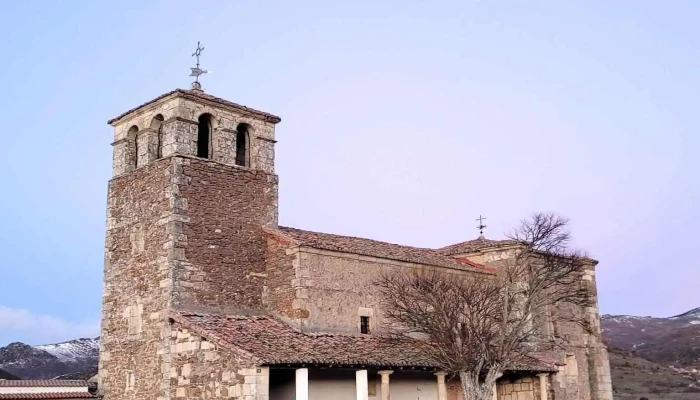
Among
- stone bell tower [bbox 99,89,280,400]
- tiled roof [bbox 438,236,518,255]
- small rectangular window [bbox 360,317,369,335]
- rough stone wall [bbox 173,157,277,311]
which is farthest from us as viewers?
tiled roof [bbox 438,236,518,255]

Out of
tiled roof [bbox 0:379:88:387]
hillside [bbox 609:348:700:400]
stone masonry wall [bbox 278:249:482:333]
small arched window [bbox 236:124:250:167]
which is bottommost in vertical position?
hillside [bbox 609:348:700:400]

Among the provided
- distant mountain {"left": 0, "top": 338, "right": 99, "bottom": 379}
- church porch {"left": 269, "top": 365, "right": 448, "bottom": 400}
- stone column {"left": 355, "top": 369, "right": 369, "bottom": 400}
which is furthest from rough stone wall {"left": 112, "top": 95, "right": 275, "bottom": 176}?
distant mountain {"left": 0, "top": 338, "right": 99, "bottom": 379}

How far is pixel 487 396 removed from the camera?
62.1 feet

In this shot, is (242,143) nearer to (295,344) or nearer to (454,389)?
(295,344)

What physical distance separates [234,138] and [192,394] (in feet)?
23.2

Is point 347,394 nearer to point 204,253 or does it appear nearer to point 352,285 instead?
point 352,285

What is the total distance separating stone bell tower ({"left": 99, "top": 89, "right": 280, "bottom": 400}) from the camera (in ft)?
61.6

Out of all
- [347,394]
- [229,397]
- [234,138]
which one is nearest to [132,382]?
[229,397]

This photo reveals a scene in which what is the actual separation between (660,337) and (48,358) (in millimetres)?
55902

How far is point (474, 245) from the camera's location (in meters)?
26.0

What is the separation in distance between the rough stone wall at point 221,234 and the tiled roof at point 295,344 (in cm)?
63

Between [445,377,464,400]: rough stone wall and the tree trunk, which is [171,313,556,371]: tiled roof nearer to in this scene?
the tree trunk

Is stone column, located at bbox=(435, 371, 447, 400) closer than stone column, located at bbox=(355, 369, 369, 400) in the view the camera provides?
No

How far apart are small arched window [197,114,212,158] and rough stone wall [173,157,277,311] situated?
0.89 m
